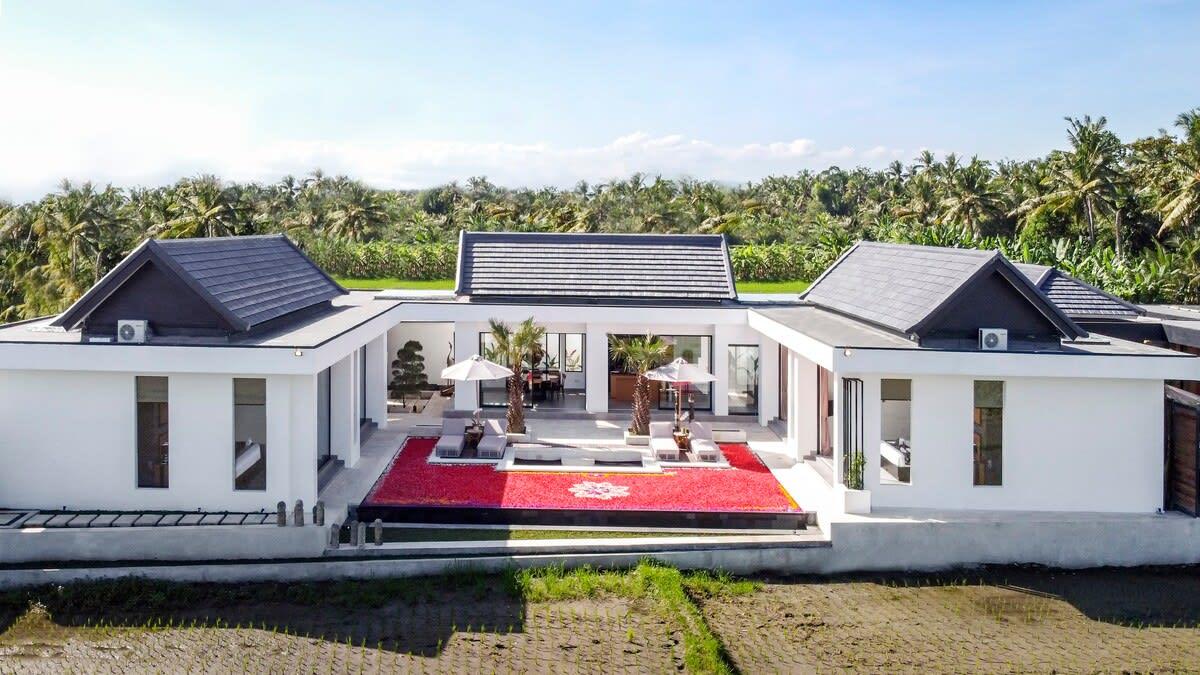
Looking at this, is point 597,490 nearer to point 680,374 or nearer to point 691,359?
point 680,374

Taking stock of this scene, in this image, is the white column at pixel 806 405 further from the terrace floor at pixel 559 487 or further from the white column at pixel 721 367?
the white column at pixel 721 367

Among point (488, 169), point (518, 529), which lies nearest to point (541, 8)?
point (518, 529)

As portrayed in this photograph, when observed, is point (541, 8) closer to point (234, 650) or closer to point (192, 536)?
point (192, 536)

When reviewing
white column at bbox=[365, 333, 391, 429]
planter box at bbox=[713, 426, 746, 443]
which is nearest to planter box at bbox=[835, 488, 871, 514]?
planter box at bbox=[713, 426, 746, 443]

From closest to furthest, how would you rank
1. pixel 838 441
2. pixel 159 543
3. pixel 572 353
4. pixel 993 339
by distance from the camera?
pixel 159 543, pixel 838 441, pixel 993 339, pixel 572 353

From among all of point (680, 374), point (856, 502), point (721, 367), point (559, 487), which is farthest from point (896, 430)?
point (721, 367)

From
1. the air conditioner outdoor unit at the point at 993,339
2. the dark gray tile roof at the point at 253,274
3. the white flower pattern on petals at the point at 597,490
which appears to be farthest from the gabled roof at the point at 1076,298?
the dark gray tile roof at the point at 253,274
